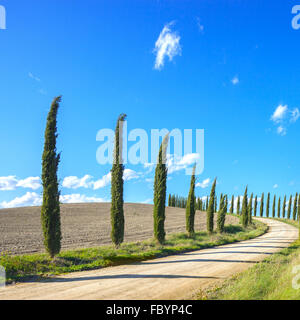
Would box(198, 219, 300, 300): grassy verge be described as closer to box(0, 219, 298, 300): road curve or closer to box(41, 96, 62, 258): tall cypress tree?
box(0, 219, 298, 300): road curve

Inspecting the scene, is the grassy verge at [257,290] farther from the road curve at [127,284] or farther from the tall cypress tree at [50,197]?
the tall cypress tree at [50,197]

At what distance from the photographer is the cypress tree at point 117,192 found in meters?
21.8

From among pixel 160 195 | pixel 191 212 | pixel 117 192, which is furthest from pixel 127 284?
pixel 191 212

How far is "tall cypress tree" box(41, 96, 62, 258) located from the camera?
15.9 m

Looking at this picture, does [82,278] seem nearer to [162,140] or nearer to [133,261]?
[133,261]

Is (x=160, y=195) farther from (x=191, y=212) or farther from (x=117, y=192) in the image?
(x=191, y=212)

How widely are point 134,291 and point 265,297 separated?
4.31 m

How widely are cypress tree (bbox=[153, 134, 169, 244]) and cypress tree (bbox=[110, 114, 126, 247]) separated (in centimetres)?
421

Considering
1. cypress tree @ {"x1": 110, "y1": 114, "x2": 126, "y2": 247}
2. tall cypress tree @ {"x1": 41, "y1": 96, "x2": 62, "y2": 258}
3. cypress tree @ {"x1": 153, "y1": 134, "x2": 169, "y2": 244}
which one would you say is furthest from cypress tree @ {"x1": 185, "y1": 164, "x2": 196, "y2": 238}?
tall cypress tree @ {"x1": 41, "y1": 96, "x2": 62, "y2": 258}

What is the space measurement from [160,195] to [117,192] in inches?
215

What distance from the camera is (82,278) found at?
418 inches
